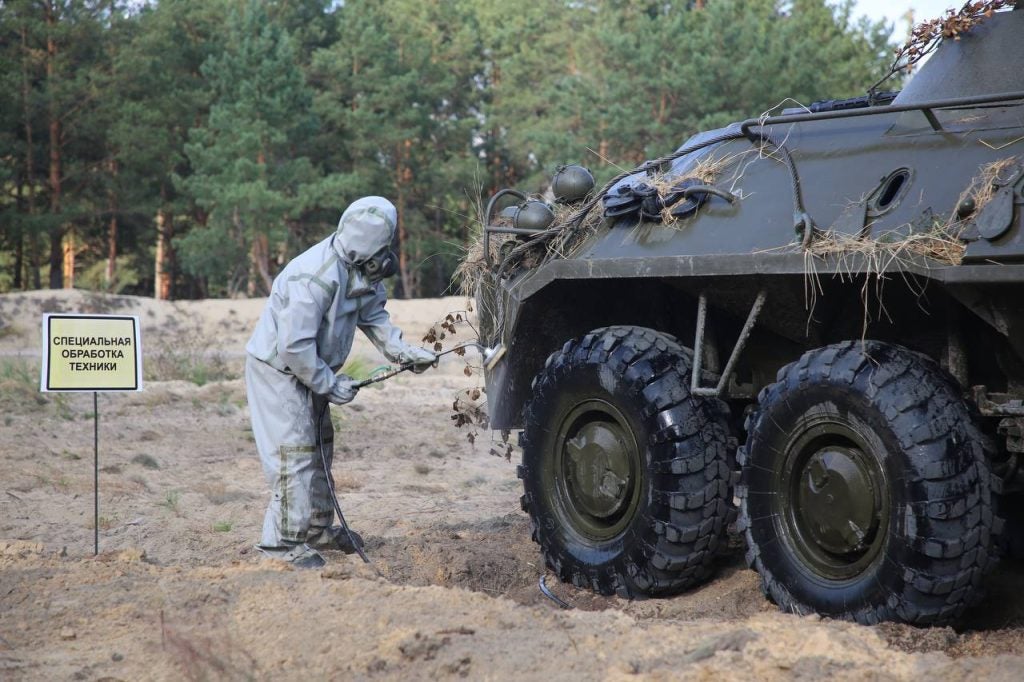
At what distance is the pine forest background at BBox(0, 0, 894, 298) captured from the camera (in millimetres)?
26750

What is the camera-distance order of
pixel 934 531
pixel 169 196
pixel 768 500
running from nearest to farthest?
pixel 934 531 < pixel 768 500 < pixel 169 196

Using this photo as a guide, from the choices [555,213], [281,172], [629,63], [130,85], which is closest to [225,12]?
[130,85]

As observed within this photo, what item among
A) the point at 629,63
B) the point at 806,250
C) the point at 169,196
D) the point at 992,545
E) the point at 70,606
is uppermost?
the point at 629,63

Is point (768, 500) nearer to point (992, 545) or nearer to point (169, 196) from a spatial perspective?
point (992, 545)

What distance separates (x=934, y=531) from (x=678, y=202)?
1.83 meters

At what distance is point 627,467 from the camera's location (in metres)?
5.39

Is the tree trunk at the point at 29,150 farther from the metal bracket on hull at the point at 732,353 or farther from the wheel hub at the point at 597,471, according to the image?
the metal bracket on hull at the point at 732,353

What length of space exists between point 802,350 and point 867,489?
951 mm

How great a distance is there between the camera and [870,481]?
442 centimetres

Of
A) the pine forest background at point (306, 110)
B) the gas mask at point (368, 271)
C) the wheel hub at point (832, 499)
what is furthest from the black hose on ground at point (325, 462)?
the pine forest background at point (306, 110)

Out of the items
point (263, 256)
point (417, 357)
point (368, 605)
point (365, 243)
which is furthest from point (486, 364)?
point (263, 256)

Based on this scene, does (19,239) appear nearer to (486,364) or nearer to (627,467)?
(486,364)

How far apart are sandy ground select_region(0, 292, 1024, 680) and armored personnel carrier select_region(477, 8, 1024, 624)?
0.91ft

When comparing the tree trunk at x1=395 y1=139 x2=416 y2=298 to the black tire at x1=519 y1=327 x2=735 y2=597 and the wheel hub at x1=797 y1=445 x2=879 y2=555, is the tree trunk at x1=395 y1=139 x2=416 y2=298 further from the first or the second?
the wheel hub at x1=797 y1=445 x2=879 y2=555
